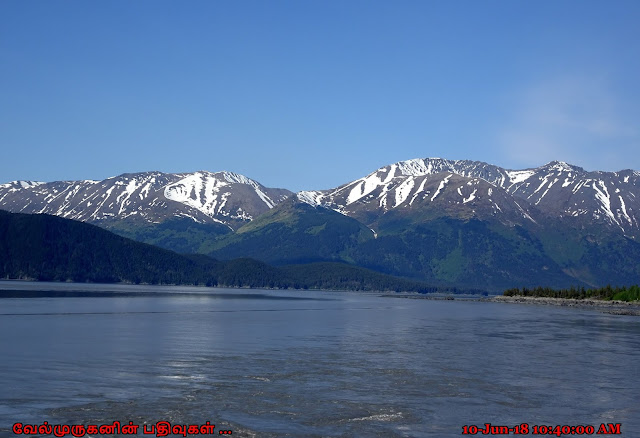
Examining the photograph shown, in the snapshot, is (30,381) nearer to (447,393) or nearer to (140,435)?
(140,435)

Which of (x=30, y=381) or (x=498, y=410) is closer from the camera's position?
(x=498, y=410)

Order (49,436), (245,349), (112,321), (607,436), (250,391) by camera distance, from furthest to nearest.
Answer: (112,321), (245,349), (250,391), (607,436), (49,436)

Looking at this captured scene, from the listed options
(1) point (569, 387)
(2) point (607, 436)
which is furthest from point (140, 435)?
(1) point (569, 387)

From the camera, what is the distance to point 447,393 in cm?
5147

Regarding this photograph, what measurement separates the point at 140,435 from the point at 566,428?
23.3 metres

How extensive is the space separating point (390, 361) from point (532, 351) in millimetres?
21473

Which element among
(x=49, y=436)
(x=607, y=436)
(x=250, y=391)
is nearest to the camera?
(x=49, y=436)

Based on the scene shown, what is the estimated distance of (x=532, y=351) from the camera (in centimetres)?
8219

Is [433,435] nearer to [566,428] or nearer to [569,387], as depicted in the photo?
[566,428]

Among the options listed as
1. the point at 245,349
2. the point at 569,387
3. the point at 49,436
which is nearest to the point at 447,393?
the point at 569,387

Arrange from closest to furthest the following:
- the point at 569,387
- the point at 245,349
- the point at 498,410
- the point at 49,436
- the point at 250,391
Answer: the point at 49,436, the point at 498,410, the point at 250,391, the point at 569,387, the point at 245,349

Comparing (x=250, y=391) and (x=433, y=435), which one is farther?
(x=250, y=391)

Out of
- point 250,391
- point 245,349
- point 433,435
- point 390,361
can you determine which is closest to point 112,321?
point 245,349

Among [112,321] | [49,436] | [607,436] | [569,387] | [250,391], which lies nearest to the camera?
[49,436]
